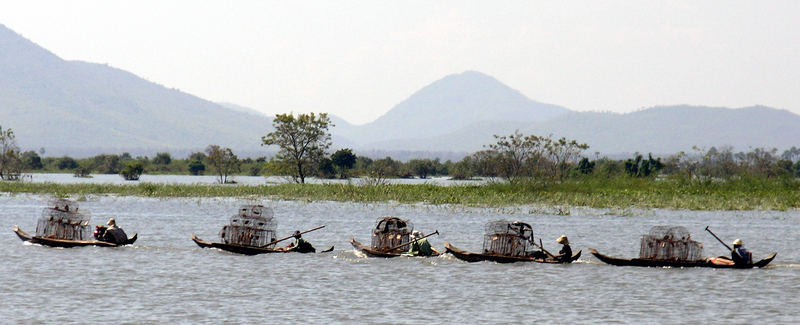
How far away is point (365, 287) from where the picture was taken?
27.8 metres

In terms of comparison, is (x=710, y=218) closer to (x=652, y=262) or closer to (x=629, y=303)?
(x=652, y=262)

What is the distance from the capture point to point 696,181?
234ft

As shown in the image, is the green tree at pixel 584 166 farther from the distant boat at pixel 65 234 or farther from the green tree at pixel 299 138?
the distant boat at pixel 65 234

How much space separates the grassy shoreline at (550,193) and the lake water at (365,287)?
17.9m

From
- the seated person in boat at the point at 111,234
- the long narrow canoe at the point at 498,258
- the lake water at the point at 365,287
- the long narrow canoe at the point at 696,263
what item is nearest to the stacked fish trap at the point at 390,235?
the lake water at the point at 365,287

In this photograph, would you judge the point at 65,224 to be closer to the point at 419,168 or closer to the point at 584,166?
the point at 584,166

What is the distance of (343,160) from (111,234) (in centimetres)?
6931

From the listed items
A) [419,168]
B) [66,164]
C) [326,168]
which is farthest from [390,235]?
[66,164]

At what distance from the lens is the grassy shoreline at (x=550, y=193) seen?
61.8 metres

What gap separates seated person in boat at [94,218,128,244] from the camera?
35250 millimetres

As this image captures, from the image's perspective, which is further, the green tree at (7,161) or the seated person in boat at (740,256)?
the green tree at (7,161)

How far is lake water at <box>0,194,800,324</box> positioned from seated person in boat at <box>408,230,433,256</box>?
0.89ft

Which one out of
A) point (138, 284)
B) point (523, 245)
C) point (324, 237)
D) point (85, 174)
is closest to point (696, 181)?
point (324, 237)

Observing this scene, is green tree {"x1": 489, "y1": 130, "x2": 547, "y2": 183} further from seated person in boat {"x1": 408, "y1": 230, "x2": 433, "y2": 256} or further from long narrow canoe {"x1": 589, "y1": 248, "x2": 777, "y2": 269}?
long narrow canoe {"x1": 589, "y1": 248, "x2": 777, "y2": 269}
